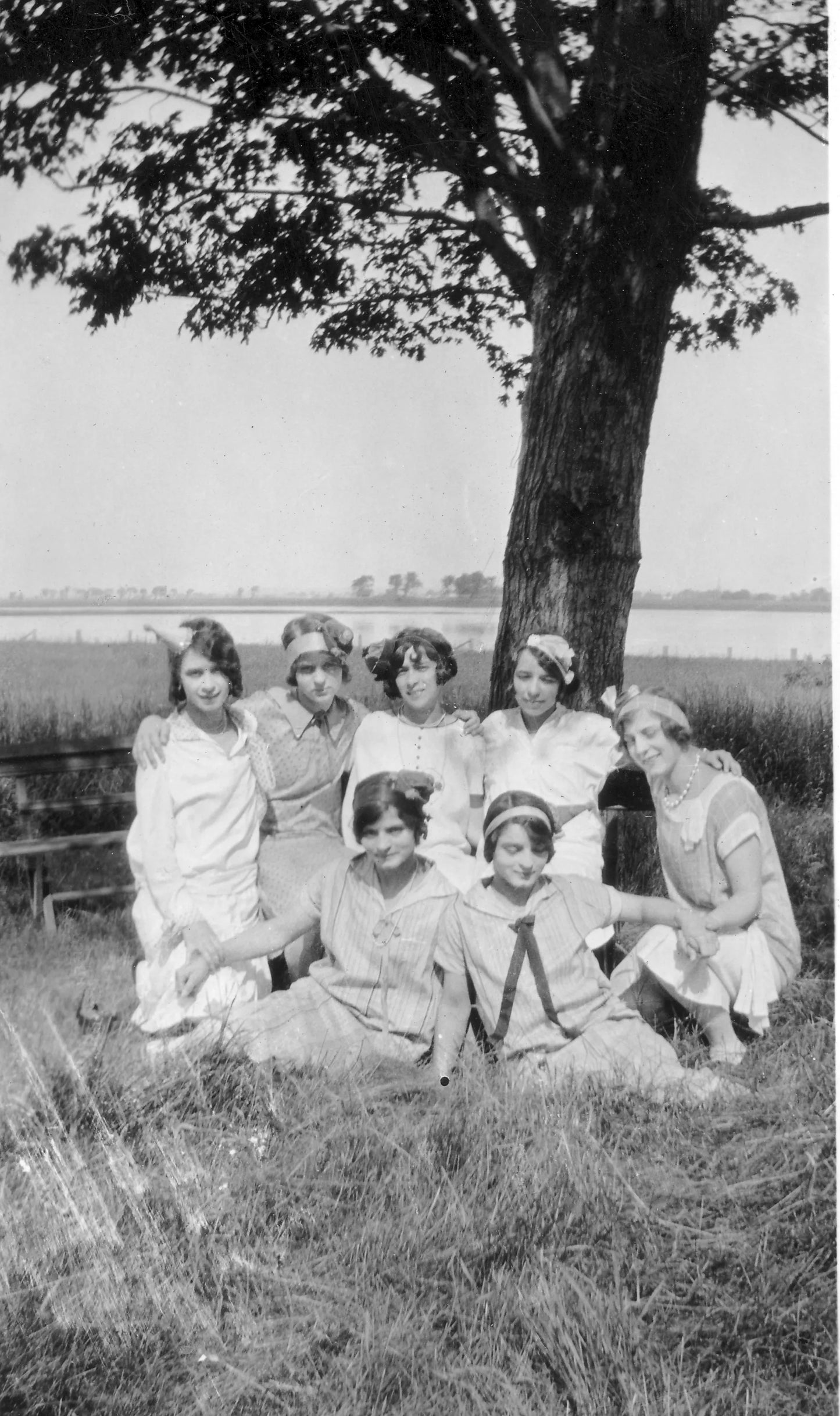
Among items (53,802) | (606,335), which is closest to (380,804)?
(53,802)

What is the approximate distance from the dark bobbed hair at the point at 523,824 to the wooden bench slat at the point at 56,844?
55.4 inches

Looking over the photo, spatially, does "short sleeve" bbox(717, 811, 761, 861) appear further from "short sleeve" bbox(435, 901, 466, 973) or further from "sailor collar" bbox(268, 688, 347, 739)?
"sailor collar" bbox(268, 688, 347, 739)

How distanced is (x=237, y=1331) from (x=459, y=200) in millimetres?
3097

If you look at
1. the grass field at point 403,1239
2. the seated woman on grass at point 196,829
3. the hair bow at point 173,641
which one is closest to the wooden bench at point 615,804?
the grass field at point 403,1239

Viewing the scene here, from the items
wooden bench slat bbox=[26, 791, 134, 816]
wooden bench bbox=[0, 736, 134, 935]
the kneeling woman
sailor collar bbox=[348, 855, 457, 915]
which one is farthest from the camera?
wooden bench slat bbox=[26, 791, 134, 816]

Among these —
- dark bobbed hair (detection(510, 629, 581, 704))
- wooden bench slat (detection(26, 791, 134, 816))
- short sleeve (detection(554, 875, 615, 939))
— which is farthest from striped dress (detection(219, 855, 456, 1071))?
wooden bench slat (detection(26, 791, 134, 816))

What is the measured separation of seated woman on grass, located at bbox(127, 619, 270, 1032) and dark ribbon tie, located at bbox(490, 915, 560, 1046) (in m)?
0.75

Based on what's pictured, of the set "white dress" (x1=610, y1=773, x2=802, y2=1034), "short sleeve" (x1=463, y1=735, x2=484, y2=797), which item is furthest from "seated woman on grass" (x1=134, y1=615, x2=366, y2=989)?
"white dress" (x1=610, y1=773, x2=802, y2=1034)

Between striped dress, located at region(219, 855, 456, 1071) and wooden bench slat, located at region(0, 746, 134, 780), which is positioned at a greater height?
wooden bench slat, located at region(0, 746, 134, 780)

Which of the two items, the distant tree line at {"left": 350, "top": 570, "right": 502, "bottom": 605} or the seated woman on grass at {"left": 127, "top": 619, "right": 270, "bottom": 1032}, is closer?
the seated woman on grass at {"left": 127, "top": 619, "right": 270, "bottom": 1032}

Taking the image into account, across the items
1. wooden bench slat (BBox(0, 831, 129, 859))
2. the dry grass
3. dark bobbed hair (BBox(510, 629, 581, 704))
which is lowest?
the dry grass

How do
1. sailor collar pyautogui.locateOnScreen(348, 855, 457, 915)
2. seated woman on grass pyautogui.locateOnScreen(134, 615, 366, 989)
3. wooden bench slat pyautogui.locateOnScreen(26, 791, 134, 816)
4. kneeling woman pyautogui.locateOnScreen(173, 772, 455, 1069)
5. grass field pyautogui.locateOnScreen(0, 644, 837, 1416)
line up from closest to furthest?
grass field pyautogui.locateOnScreen(0, 644, 837, 1416) < kneeling woman pyautogui.locateOnScreen(173, 772, 455, 1069) < sailor collar pyautogui.locateOnScreen(348, 855, 457, 915) < seated woman on grass pyautogui.locateOnScreen(134, 615, 366, 989) < wooden bench slat pyautogui.locateOnScreen(26, 791, 134, 816)

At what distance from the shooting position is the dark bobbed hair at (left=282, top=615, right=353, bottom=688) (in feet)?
11.2

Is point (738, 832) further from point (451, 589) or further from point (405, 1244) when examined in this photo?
point (405, 1244)
